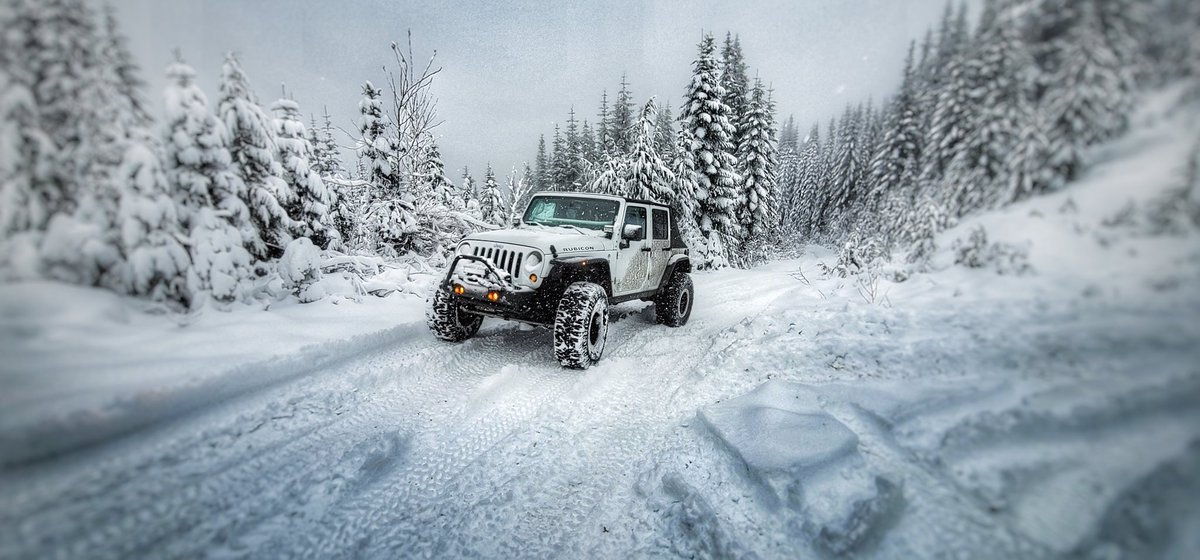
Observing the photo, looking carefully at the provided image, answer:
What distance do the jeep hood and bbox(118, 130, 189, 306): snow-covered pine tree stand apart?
2252 millimetres

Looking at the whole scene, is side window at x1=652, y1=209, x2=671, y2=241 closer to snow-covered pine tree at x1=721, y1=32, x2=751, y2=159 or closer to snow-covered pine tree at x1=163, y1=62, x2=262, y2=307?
snow-covered pine tree at x1=163, y1=62, x2=262, y2=307

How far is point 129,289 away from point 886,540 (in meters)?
4.13

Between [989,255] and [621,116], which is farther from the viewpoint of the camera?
[621,116]

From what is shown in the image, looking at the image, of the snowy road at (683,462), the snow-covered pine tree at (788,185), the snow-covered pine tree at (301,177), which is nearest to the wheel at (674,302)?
the snowy road at (683,462)

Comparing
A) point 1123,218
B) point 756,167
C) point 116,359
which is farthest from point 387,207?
point 756,167

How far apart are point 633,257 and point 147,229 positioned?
4.32 metres

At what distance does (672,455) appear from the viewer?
8.57 feet

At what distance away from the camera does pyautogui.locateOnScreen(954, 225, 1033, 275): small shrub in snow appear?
181cm

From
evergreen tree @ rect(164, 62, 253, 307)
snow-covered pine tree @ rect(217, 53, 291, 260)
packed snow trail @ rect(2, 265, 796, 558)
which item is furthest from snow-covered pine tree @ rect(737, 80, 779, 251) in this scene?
evergreen tree @ rect(164, 62, 253, 307)

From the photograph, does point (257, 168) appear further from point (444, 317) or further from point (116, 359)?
point (116, 359)

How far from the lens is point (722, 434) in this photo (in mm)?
2607

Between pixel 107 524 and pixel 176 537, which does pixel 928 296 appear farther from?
pixel 107 524

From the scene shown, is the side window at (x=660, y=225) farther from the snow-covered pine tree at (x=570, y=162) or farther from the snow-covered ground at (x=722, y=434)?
the snow-covered pine tree at (x=570, y=162)

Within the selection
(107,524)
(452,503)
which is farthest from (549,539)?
(107,524)
